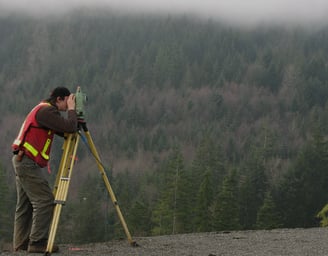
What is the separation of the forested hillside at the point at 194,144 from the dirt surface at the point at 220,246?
31.2m

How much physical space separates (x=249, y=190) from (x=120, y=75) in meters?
146

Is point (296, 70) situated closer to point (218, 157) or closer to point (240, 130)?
point (240, 130)

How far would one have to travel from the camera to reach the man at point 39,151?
816 centimetres

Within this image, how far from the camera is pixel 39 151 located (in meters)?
8.32

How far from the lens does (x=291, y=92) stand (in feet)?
551

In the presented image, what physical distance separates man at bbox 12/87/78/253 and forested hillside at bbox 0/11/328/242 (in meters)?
34.9

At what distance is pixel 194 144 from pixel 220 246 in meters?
126

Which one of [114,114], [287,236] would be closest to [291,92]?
[114,114]

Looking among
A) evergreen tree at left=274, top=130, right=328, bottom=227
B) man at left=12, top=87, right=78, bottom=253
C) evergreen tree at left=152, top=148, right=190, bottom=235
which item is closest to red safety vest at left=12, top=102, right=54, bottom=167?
man at left=12, top=87, right=78, bottom=253

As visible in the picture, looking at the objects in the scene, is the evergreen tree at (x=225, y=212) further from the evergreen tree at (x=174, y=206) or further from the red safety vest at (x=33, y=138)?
the red safety vest at (x=33, y=138)

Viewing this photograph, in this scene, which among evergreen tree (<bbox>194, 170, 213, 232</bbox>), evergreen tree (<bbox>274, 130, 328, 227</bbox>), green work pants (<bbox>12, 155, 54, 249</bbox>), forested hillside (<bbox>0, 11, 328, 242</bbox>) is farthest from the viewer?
evergreen tree (<bbox>274, 130, 328, 227</bbox>)

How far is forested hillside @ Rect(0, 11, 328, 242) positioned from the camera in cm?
4695

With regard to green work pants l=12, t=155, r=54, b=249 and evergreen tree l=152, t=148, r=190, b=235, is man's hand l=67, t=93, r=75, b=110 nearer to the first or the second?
green work pants l=12, t=155, r=54, b=249

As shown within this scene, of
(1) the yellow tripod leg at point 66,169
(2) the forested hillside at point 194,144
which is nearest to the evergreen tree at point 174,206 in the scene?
(2) the forested hillside at point 194,144
